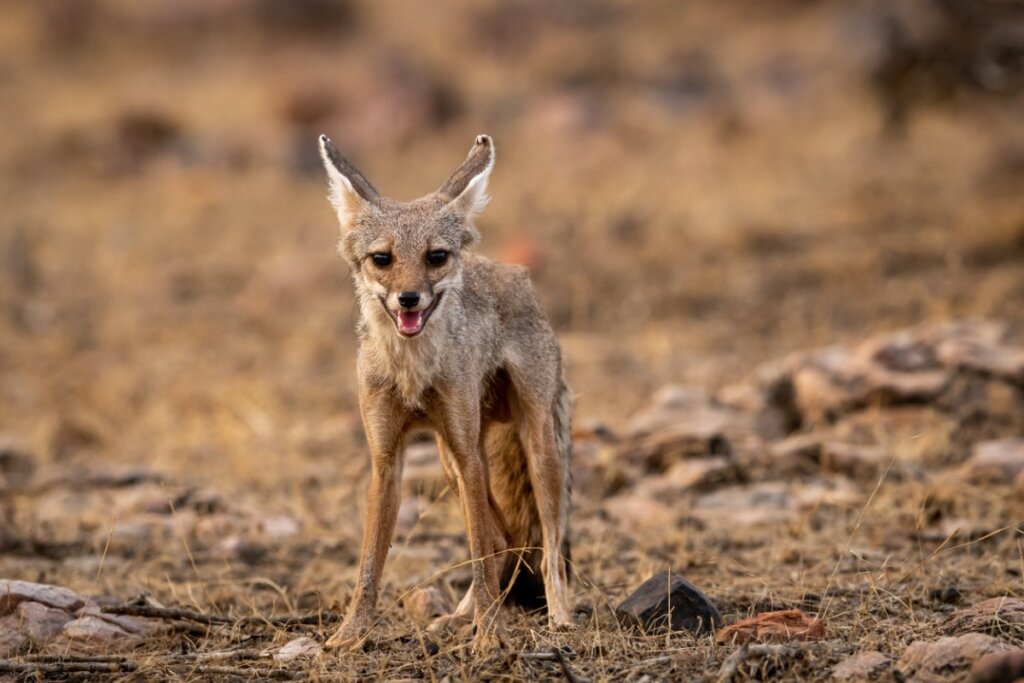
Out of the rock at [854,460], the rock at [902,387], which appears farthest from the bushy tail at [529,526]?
the rock at [902,387]

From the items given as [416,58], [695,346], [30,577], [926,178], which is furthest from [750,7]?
[30,577]

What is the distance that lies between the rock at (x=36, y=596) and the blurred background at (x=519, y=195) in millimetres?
3431

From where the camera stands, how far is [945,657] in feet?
15.0

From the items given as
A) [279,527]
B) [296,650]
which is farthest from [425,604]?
[279,527]

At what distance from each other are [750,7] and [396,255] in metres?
24.3

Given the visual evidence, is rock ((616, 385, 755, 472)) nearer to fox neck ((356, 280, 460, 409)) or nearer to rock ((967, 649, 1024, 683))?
fox neck ((356, 280, 460, 409))

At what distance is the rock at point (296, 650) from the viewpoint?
5199 mm

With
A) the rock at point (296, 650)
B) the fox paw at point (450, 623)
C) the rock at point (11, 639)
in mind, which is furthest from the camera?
the fox paw at point (450, 623)

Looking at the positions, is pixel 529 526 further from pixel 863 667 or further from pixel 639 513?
pixel 863 667

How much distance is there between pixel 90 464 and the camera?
9.66 m

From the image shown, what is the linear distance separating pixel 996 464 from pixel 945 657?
3640 millimetres

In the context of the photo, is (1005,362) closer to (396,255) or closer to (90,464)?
(396,255)

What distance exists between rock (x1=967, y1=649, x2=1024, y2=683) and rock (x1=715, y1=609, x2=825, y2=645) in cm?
107

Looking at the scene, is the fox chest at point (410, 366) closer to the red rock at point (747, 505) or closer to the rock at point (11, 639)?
the rock at point (11, 639)
